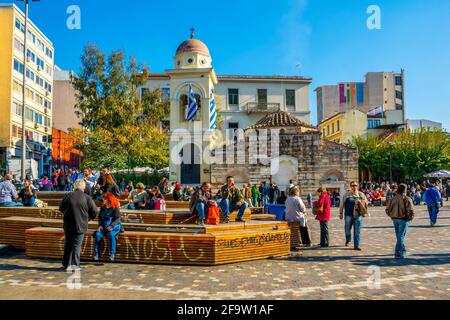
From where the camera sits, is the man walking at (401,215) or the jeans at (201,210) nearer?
the man walking at (401,215)

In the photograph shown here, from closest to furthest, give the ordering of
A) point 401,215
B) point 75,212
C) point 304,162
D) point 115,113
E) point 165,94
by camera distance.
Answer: point 75,212, point 401,215, point 304,162, point 115,113, point 165,94

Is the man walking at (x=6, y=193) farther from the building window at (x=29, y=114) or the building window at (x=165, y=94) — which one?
the building window at (x=29, y=114)

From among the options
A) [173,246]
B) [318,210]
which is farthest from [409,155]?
[173,246]

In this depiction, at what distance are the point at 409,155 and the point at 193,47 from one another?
26082 millimetres

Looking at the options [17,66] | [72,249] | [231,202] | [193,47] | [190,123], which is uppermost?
→ [17,66]

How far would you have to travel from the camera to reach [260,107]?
1893 inches

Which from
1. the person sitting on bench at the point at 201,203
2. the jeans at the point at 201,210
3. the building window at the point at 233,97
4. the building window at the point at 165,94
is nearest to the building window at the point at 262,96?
the building window at the point at 233,97

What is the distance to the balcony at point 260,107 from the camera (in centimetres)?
4784

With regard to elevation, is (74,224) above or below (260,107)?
below

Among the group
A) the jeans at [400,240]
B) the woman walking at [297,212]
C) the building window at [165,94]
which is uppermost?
the building window at [165,94]

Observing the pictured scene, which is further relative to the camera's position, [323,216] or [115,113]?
[115,113]

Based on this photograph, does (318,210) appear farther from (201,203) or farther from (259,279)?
(259,279)

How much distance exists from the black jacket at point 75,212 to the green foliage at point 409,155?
35.7 metres
